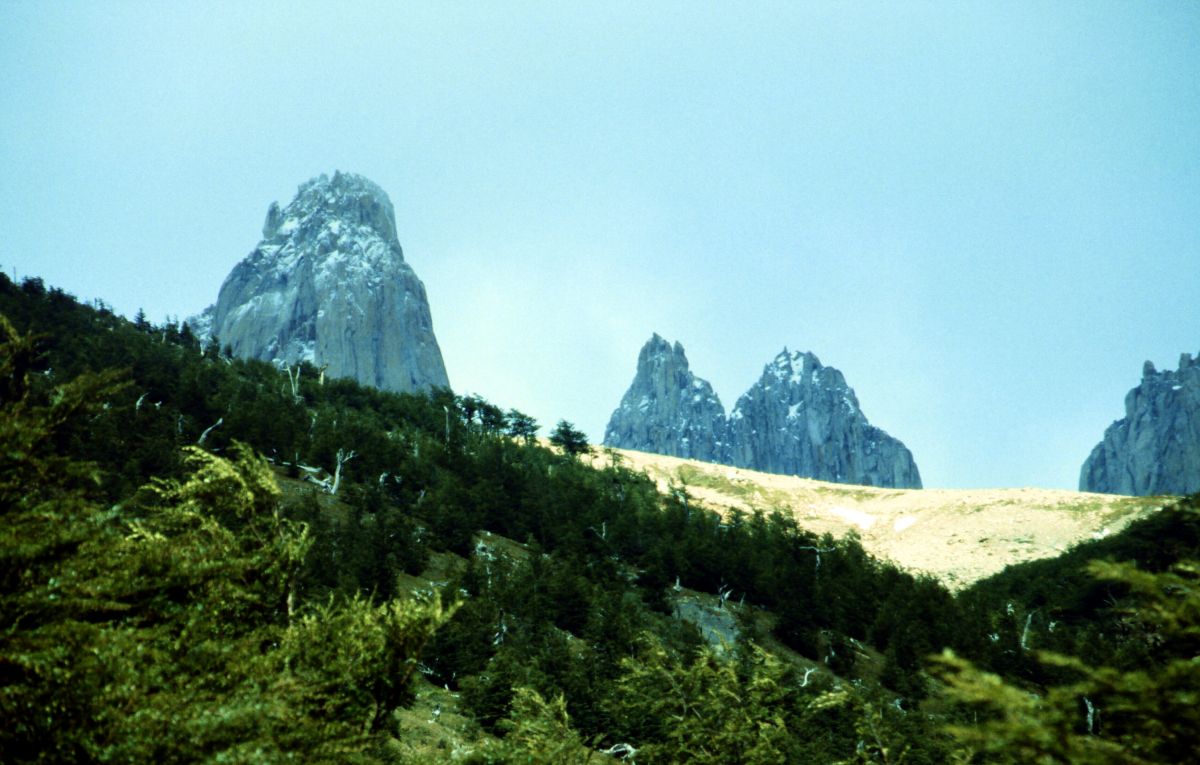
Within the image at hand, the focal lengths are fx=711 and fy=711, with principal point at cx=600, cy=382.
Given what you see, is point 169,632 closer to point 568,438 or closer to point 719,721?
point 719,721

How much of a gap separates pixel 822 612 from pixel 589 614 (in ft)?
89.8

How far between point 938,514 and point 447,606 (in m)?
153

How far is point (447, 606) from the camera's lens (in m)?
18.7

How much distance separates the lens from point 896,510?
162 metres

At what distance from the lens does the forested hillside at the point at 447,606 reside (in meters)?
8.31

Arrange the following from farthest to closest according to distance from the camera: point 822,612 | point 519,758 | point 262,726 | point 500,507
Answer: point 500,507
point 822,612
point 519,758
point 262,726

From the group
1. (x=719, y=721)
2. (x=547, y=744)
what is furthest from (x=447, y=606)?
(x=719, y=721)

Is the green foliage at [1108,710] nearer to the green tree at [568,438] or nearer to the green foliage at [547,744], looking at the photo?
the green foliage at [547,744]

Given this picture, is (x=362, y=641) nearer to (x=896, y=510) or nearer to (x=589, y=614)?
(x=589, y=614)

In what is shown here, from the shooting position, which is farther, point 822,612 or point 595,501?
point 595,501

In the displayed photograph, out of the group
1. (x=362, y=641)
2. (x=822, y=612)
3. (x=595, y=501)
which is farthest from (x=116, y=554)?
(x=595, y=501)

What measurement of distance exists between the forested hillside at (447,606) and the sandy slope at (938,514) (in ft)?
95.8

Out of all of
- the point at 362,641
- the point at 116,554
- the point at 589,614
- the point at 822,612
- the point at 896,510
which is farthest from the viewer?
the point at 896,510

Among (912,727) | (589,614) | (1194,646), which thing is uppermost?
(1194,646)
